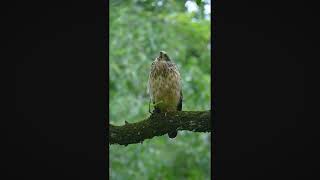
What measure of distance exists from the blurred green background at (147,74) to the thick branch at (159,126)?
225 centimetres

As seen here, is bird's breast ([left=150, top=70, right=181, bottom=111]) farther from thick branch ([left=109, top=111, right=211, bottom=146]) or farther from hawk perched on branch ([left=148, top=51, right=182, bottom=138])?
thick branch ([left=109, top=111, right=211, bottom=146])

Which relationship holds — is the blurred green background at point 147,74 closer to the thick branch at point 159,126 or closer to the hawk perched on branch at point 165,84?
the hawk perched on branch at point 165,84

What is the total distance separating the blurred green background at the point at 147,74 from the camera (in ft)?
17.7

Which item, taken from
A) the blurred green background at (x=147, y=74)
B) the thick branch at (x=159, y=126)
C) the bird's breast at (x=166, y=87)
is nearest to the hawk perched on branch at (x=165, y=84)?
the bird's breast at (x=166, y=87)

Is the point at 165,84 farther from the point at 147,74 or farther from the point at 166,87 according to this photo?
the point at 147,74

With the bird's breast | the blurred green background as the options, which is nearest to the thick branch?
the bird's breast

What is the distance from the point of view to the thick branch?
2732 mm

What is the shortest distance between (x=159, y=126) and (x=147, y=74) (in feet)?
9.27
